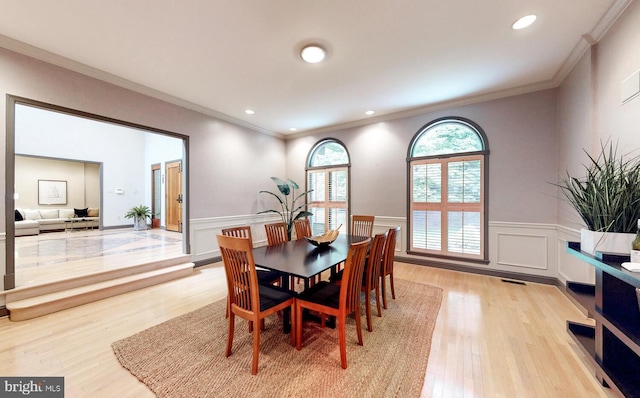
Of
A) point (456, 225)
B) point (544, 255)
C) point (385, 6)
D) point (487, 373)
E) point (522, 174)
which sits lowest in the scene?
point (487, 373)

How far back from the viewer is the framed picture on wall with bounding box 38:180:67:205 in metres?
7.81

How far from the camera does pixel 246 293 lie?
1.86 metres

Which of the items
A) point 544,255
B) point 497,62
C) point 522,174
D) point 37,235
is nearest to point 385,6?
point 497,62

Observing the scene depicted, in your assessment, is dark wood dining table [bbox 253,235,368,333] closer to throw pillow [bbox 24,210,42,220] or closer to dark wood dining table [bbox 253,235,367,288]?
dark wood dining table [bbox 253,235,367,288]

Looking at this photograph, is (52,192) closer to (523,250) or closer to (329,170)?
(329,170)

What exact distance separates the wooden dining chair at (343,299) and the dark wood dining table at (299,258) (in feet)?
0.51

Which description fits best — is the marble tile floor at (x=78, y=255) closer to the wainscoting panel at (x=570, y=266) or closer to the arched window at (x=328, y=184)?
the arched window at (x=328, y=184)

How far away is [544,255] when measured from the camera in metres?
3.50

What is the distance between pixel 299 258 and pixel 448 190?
3.20 metres

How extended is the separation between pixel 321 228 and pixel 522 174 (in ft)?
12.7

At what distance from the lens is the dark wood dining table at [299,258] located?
1.96 metres

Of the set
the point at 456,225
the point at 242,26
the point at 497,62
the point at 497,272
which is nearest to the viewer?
the point at 242,26

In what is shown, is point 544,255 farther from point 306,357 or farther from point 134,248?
point 134,248

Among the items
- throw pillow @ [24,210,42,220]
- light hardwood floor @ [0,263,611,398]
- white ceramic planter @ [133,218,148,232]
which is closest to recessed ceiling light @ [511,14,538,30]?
light hardwood floor @ [0,263,611,398]
